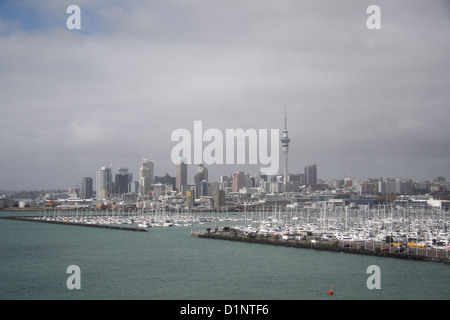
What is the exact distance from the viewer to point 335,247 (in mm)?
10531

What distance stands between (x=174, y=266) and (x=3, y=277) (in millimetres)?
2756

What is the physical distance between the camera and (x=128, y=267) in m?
8.69

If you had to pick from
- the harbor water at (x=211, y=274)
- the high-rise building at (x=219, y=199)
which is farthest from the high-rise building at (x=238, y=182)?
the harbor water at (x=211, y=274)

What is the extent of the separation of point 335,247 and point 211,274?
3654mm

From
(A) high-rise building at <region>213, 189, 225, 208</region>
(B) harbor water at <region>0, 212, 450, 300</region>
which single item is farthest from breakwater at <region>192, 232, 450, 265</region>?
(A) high-rise building at <region>213, 189, 225, 208</region>

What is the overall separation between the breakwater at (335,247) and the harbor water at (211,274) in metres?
0.22

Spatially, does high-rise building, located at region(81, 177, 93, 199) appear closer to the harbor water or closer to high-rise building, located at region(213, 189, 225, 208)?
high-rise building, located at region(213, 189, 225, 208)

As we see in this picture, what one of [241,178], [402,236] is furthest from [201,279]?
[241,178]

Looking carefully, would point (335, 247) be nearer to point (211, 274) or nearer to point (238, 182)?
point (211, 274)


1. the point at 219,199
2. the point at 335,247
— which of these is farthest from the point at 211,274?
the point at 219,199

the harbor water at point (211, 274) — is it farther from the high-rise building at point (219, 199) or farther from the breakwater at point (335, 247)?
the high-rise building at point (219, 199)

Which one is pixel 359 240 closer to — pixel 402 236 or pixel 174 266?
pixel 402 236

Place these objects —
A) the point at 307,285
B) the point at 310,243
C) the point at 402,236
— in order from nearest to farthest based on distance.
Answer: the point at 307,285 → the point at 310,243 → the point at 402,236

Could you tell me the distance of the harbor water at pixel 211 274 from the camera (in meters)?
6.55
